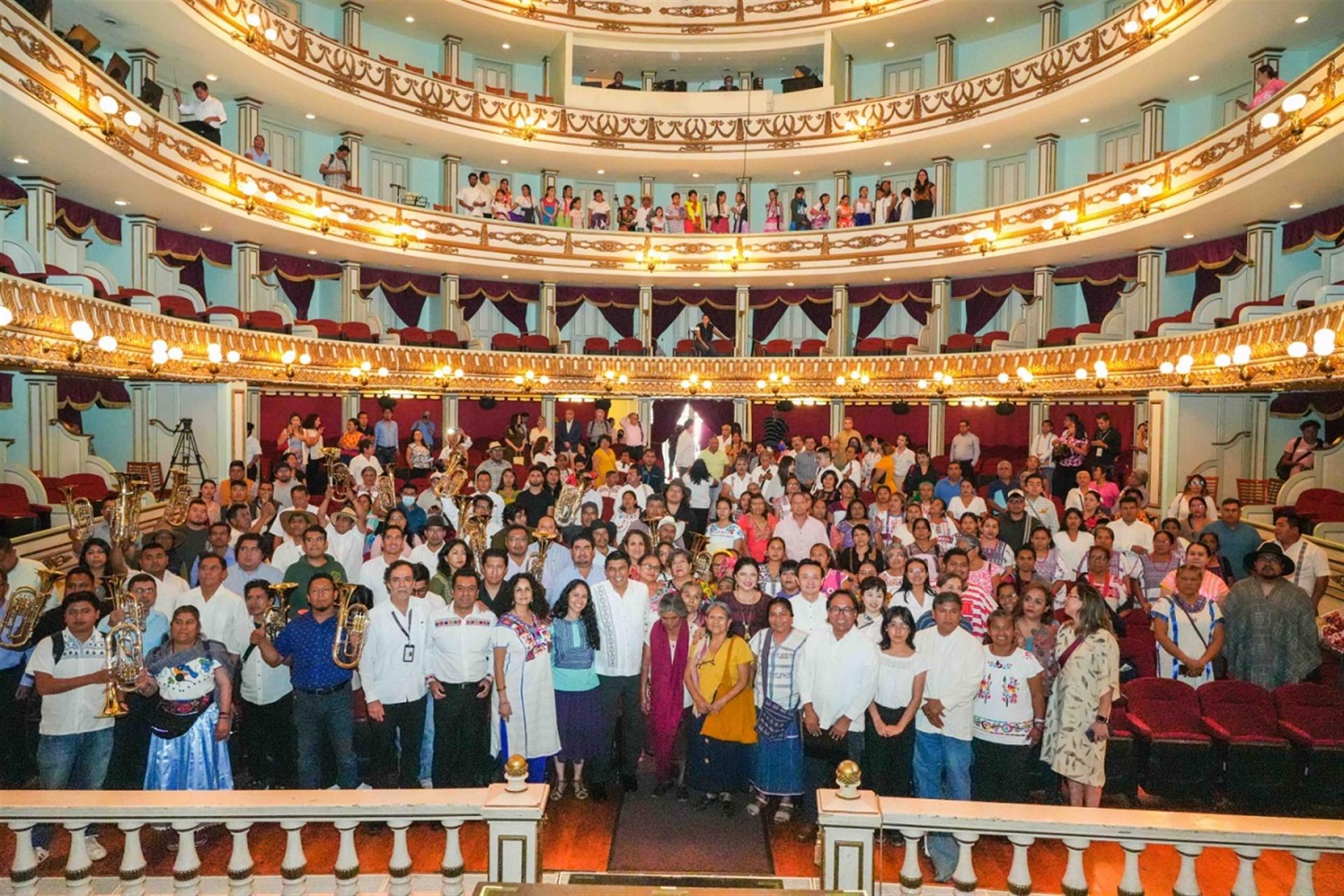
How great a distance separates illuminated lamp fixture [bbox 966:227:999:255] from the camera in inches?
754

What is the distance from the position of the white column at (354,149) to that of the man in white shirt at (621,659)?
1789cm

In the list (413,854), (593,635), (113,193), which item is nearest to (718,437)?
(593,635)

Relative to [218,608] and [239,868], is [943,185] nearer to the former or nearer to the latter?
[218,608]

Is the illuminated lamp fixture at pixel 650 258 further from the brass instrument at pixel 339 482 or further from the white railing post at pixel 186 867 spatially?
the white railing post at pixel 186 867

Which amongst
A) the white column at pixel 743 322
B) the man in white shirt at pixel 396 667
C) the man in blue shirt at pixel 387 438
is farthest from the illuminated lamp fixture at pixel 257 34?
the man in white shirt at pixel 396 667

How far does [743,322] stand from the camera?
930 inches

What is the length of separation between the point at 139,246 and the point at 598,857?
15006mm

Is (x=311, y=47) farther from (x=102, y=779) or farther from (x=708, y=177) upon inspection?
(x=102, y=779)

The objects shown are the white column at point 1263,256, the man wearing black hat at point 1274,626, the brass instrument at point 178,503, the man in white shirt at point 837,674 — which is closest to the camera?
the man in white shirt at point 837,674

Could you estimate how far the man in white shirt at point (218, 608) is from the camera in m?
5.33

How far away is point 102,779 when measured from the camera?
482cm

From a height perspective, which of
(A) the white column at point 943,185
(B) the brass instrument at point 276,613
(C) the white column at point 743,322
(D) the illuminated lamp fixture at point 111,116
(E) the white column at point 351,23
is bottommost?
(B) the brass instrument at point 276,613

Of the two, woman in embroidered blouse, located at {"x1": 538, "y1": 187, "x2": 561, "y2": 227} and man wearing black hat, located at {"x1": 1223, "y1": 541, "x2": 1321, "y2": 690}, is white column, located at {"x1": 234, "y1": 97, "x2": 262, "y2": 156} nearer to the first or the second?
woman in embroidered blouse, located at {"x1": 538, "y1": 187, "x2": 561, "y2": 227}

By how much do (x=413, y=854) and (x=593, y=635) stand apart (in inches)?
63.9
